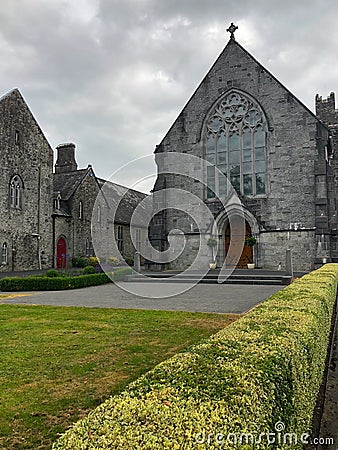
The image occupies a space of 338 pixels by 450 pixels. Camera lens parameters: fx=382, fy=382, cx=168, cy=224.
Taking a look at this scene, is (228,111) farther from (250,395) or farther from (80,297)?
(250,395)

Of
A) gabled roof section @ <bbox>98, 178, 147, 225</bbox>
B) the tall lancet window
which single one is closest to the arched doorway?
the tall lancet window

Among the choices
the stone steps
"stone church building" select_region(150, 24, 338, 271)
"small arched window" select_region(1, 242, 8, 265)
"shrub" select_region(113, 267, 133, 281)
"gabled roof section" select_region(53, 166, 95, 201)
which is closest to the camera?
the stone steps

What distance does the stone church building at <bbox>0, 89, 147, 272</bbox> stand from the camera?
24766 millimetres

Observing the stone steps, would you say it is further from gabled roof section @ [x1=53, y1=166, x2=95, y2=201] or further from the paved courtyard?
gabled roof section @ [x1=53, y1=166, x2=95, y2=201]

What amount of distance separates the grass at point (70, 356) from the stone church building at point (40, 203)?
15528 mm

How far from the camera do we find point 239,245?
23.8 metres

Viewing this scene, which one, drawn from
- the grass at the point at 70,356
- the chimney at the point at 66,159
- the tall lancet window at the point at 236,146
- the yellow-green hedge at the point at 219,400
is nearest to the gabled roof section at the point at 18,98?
the chimney at the point at 66,159

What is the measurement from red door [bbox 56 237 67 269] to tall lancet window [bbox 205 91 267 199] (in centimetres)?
1234

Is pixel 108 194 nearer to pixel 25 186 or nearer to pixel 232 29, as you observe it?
pixel 25 186

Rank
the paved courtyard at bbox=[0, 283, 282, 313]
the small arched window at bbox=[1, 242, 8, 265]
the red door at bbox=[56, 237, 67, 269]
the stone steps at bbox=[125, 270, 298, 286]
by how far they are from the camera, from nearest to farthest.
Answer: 1. the paved courtyard at bbox=[0, 283, 282, 313]
2. the stone steps at bbox=[125, 270, 298, 286]
3. the small arched window at bbox=[1, 242, 8, 265]
4. the red door at bbox=[56, 237, 67, 269]

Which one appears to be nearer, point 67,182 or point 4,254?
point 4,254

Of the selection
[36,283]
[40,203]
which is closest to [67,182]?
[40,203]

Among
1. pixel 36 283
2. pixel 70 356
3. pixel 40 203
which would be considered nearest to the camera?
pixel 70 356

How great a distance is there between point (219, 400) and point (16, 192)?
85.4 feet
